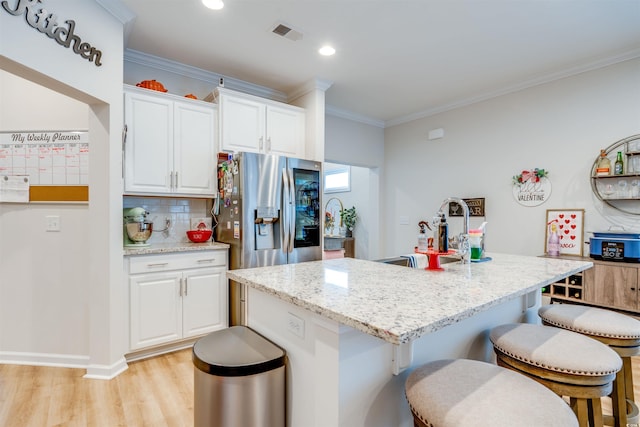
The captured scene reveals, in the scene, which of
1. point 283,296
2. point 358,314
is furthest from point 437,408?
point 283,296

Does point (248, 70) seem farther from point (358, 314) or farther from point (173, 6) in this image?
point (358, 314)

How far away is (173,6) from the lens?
2.30 meters

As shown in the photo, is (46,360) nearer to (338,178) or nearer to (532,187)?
(532,187)

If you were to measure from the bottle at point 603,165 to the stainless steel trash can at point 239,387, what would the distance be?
11.2 feet

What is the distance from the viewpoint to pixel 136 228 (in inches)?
104

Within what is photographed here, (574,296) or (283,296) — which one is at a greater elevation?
(283,296)

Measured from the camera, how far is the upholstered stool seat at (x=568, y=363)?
1.13 m

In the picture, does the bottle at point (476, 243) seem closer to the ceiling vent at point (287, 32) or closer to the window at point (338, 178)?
the ceiling vent at point (287, 32)

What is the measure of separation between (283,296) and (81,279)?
→ 220 centimetres

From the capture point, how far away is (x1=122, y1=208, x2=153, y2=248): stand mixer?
264 centimetres

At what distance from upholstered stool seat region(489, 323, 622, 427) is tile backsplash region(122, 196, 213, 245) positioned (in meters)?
2.85

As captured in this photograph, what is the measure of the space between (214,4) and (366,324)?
8.05 feet

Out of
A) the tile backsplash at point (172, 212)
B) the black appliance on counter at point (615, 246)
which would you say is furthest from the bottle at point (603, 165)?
the tile backsplash at point (172, 212)

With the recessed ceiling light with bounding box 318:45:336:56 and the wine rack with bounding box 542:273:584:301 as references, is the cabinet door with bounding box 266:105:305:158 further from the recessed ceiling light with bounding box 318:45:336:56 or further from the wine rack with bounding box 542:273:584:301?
the wine rack with bounding box 542:273:584:301
